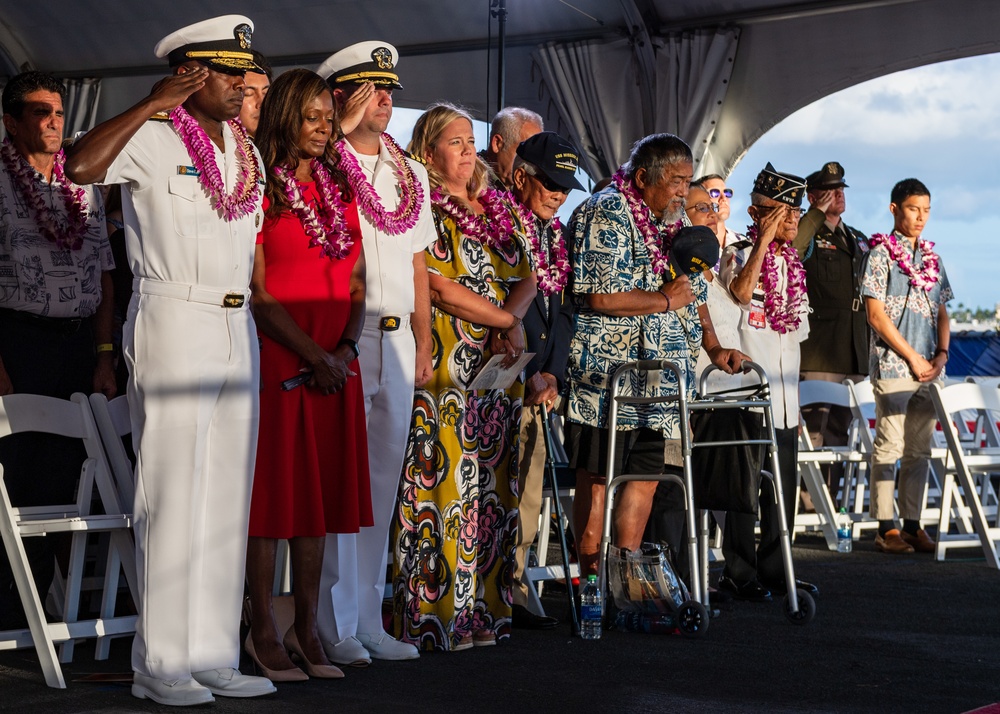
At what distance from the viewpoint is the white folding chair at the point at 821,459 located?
7.36 m

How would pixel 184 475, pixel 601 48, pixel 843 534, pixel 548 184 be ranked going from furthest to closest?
pixel 601 48
pixel 843 534
pixel 548 184
pixel 184 475

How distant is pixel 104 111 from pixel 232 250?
11321mm

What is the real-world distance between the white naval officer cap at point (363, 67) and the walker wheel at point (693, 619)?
2099 millimetres

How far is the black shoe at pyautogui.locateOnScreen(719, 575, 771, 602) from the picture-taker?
5672mm

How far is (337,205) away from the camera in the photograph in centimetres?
396

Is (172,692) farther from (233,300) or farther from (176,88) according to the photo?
(176,88)

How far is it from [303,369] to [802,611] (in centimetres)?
227

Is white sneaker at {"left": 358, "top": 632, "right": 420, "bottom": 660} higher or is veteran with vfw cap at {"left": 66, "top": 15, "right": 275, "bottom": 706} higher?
veteran with vfw cap at {"left": 66, "top": 15, "right": 275, "bottom": 706}

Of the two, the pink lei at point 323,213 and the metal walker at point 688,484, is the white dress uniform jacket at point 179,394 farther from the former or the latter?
the metal walker at point 688,484

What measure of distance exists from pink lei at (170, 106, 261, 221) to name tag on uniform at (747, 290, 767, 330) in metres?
3.02

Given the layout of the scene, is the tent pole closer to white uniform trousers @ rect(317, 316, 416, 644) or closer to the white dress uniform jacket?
white uniform trousers @ rect(317, 316, 416, 644)

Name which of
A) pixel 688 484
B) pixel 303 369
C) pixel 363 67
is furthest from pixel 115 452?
pixel 688 484

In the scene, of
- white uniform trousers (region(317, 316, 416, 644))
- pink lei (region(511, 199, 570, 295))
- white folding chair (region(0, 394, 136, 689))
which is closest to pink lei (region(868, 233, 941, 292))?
pink lei (region(511, 199, 570, 295))

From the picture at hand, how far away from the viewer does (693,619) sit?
463cm
